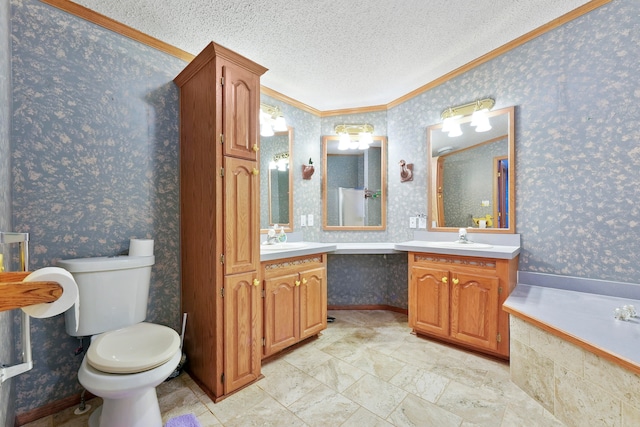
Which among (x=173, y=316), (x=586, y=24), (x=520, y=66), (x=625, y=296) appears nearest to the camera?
(x=625, y=296)

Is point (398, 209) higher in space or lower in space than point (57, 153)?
lower

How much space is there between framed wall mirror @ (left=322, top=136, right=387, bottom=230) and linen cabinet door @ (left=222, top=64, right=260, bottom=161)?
141 cm

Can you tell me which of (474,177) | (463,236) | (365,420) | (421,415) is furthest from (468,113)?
(365,420)

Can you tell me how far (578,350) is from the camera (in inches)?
52.8

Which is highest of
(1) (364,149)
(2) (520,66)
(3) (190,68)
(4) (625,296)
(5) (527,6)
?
(5) (527,6)

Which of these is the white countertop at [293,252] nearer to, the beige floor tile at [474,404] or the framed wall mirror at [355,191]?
the framed wall mirror at [355,191]

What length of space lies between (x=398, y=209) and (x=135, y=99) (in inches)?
102

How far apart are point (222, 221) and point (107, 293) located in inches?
29.4

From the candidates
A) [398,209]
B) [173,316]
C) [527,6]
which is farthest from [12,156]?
[527,6]

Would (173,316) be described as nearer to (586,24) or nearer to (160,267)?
(160,267)

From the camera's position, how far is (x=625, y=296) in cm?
171

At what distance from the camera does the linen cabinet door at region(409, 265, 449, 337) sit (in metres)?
2.20

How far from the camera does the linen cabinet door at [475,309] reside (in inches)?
77.5

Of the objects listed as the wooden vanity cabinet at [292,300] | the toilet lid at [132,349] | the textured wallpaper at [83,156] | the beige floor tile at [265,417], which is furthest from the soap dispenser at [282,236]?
the beige floor tile at [265,417]
